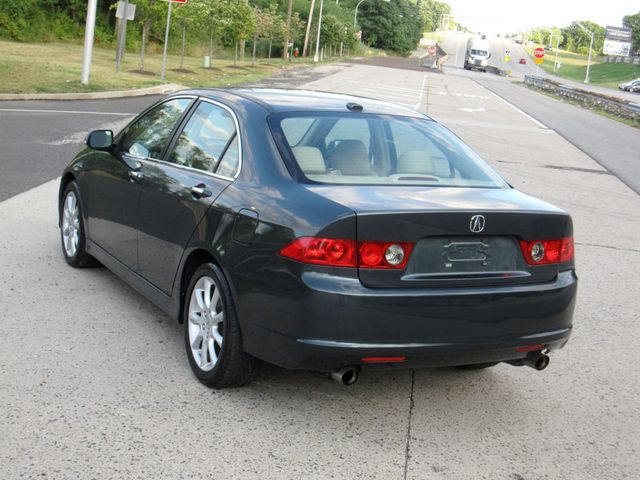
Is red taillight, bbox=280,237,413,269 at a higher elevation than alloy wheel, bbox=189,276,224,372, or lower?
higher

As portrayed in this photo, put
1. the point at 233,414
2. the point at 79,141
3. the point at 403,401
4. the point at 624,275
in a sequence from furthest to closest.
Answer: the point at 79,141, the point at 624,275, the point at 403,401, the point at 233,414

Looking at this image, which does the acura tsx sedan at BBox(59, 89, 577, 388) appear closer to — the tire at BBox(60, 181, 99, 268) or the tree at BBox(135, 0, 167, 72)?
the tire at BBox(60, 181, 99, 268)

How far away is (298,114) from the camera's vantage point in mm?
5012

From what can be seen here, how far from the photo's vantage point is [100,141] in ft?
20.6

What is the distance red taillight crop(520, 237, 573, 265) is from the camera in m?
4.44

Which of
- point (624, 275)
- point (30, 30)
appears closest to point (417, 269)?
point (624, 275)

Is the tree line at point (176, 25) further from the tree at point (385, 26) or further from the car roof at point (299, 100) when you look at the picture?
the tree at point (385, 26)

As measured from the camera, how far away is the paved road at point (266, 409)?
3916 mm

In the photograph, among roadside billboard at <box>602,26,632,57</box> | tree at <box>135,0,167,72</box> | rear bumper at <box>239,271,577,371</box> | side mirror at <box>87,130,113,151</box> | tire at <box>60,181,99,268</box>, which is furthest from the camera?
roadside billboard at <box>602,26,632,57</box>

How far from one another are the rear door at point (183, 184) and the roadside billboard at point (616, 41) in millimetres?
132406

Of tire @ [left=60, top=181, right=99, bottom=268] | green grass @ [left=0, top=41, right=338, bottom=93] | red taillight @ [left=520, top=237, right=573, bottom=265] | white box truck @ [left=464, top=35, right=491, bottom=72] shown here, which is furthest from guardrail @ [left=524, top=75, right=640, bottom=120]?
white box truck @ [left=464, top=35, right=491, bottom=72]

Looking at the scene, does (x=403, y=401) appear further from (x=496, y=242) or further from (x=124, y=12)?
(x=124, y=12)

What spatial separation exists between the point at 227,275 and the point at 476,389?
1.57 m

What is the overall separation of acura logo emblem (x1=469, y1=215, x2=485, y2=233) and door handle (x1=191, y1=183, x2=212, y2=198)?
56.2 inches
